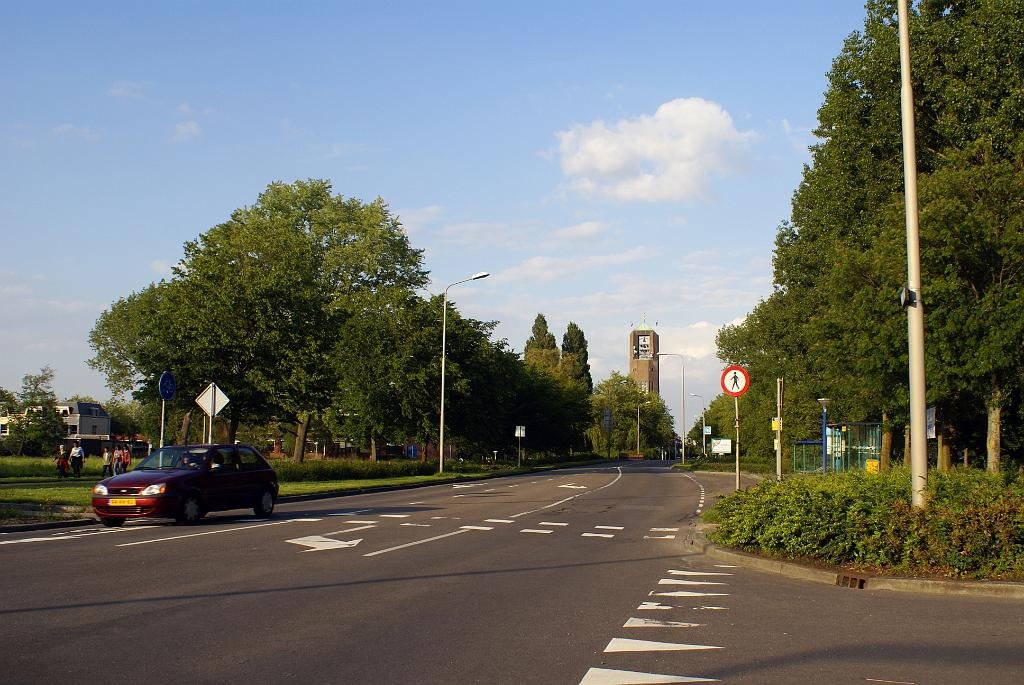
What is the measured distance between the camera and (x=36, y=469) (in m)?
45.4

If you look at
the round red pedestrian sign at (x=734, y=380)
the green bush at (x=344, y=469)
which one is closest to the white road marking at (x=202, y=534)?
the round red pedestrian sign at (x=734, y=380)

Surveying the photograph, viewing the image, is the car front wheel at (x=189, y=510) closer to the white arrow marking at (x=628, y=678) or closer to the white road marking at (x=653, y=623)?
the white road marking at (x=653, y=623)

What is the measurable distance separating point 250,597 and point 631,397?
121 metres

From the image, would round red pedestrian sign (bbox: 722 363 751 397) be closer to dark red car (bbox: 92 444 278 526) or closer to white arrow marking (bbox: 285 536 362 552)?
white arrow marking (bbox: 285 536 362 552)

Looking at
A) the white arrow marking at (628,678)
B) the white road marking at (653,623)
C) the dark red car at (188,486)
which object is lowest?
the white road marking at (653,623)

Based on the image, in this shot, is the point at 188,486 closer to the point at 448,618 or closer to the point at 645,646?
the point at 448,618

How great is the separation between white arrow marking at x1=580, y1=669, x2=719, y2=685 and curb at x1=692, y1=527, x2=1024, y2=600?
572 cm

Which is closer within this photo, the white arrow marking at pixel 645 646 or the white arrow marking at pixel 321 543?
the white arrow marking at pixel 645 646

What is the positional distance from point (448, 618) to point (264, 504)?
13.0 m

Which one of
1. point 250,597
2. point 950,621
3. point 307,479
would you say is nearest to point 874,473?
point 950,621

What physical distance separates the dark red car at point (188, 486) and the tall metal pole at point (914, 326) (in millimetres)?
12677

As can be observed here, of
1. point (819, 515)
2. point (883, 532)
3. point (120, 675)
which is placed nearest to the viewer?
point (120, 675)

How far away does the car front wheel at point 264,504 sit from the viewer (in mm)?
20859

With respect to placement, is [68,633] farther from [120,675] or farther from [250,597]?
[250,597]
